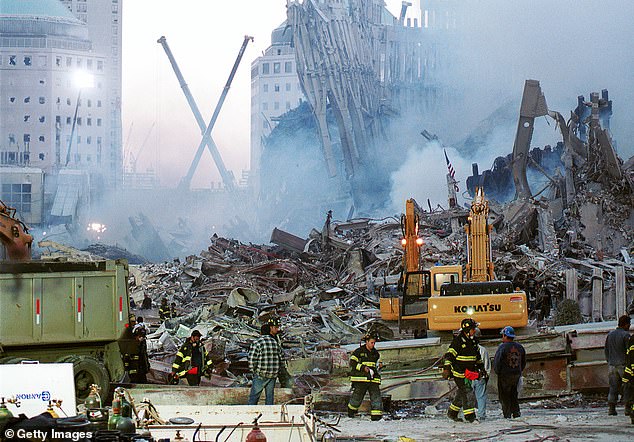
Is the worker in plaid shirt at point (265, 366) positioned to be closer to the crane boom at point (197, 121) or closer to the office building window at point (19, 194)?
the crane boom at point (197, 121)

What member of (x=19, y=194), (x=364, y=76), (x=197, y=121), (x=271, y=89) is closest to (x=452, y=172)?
(x=364, y=76)

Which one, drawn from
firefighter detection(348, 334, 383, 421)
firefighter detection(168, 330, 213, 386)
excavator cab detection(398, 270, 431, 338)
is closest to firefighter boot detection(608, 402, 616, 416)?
firefighter detection(348, 334, 383, 421)

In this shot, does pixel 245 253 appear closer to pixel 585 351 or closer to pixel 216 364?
pixel 216 364

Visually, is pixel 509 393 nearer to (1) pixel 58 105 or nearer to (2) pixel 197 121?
(2) pixel 197 121

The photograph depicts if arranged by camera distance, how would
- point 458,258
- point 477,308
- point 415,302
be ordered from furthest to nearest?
1. point 458,258
2. point 415,302
3. point 477,308

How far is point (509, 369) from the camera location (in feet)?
35.5

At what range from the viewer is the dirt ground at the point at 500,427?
9547mm

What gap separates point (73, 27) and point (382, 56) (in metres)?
12.1

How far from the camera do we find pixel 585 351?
1265cm

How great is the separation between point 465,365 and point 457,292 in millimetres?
4427

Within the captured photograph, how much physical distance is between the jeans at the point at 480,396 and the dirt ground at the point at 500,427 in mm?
104

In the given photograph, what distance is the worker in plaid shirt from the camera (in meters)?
10.5

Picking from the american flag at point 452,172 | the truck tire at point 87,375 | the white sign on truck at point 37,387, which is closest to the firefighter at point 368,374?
the truck tire at point 87,375

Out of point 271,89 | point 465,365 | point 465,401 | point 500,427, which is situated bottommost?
point 500,427
